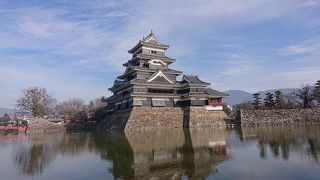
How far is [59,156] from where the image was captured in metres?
19.9

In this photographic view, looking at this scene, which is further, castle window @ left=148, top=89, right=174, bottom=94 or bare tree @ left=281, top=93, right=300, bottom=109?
bare tree @ left=281, top=93, right=300, bottom=109

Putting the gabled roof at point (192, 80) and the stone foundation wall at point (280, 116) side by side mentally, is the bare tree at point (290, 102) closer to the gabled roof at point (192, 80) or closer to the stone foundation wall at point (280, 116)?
the stone foundation wall at point (280, 116)

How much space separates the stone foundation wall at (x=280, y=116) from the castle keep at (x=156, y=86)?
166 inches

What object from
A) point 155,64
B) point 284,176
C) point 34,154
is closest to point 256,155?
point 284,176

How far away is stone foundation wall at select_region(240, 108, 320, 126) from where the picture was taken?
128 ft

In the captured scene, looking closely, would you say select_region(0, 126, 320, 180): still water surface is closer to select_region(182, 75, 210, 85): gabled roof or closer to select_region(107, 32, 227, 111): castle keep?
select_region(107, 32, 227, 111): castle keep

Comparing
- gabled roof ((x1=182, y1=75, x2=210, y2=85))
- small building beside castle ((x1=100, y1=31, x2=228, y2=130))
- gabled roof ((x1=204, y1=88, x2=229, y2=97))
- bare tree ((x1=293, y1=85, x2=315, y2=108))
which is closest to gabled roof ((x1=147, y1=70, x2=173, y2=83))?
small building beside castle ((x1=100, y1=31, x2=228, y2=130))

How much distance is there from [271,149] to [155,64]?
94.4 ft

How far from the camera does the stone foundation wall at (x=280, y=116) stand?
1537 inches

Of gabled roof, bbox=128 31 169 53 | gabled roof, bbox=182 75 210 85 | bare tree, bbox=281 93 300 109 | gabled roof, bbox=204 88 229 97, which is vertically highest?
gabled roof, bbox=128 31 169 53

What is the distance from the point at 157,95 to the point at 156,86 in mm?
1201

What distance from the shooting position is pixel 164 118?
3919 centimetres

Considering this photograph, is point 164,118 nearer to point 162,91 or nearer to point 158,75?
point 162,91

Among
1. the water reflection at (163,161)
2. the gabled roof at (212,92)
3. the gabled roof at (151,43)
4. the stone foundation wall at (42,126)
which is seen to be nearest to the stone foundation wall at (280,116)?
the gabled roof at (212,92)
